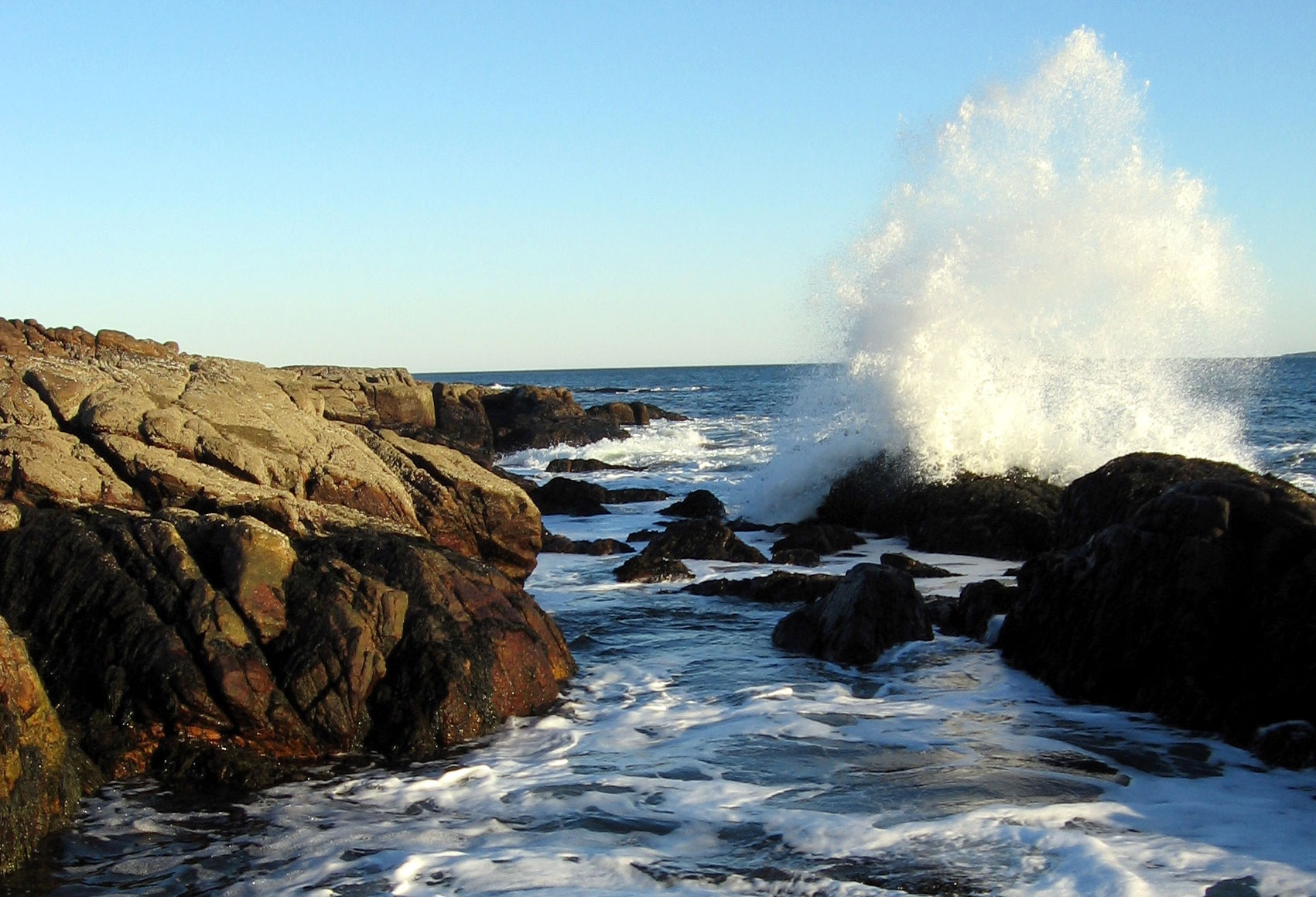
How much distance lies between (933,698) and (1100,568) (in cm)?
139

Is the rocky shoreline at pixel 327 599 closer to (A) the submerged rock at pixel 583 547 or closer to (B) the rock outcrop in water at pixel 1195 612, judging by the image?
(B) the rock outcrop in water at pixel 1195 612

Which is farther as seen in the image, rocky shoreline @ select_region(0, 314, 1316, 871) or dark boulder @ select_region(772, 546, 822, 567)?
dark boulder @ select_region(772, 546, 822, 567)

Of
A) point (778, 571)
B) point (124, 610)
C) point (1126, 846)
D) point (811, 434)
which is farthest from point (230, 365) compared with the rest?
point (811, 434)

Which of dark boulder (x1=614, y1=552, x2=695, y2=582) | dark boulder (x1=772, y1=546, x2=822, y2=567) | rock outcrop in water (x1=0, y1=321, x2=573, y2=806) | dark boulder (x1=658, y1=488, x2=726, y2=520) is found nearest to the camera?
rock outcrop in water (x1=0, y1=321, x2=573, y2=806)

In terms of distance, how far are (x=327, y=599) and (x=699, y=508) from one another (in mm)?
9922

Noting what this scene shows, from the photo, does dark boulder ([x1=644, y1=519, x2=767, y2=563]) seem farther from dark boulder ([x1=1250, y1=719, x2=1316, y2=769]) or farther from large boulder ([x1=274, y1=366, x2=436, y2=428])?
large boulder ([x1=274, y1=366, x2=436, y2=428])

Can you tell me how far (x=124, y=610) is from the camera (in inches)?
234

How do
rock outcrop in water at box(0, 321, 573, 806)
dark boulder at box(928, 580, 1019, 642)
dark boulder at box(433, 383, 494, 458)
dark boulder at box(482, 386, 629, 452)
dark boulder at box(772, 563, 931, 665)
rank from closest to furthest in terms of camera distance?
rock outcrop in water at box(0, 321, 573, 806) → dark boulder at box(772, 563, 931, 665) → dark boulder at box(928, 580, 1019, 642) → dark boulder at box(433, 383, 494, 458) → dark boulder at box(482, 386, 629, 452)

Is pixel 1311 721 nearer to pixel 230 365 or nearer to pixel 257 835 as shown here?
pixel 257 835

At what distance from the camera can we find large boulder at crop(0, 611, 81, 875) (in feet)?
15.2

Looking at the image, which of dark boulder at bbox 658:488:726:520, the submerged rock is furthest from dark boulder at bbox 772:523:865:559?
dark boulder at bbox 658:488:726:520

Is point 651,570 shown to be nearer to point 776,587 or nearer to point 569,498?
point 776,587

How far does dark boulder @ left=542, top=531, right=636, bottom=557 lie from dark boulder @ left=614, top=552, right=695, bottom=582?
52.4 inches

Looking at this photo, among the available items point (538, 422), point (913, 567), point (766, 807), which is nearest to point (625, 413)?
point (538, 422)
